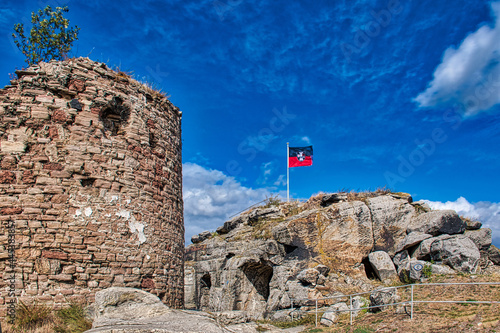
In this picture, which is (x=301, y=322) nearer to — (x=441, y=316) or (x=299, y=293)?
(x=299, y=293)

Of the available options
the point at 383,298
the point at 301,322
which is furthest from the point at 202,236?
the point at 383,298

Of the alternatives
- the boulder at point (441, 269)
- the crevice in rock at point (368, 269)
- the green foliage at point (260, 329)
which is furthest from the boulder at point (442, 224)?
the green foliage at point (260, 329)

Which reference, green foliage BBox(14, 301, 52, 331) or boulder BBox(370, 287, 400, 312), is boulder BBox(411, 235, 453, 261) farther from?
green foliage BBox(14, 301, 52, 331)

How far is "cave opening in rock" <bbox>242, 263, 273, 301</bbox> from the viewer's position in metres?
17.5

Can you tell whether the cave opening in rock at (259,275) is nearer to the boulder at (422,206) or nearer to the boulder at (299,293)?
the boulder at (299,293)

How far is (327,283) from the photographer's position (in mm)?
14664

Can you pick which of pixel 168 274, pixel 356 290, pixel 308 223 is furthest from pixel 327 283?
pixel 168 274

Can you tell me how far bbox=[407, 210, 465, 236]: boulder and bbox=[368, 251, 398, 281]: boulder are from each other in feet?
6.45

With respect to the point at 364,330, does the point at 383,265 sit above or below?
above

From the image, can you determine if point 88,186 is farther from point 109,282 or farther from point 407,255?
point 407,255

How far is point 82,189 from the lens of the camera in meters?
7.79

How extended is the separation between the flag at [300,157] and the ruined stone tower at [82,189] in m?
13.0

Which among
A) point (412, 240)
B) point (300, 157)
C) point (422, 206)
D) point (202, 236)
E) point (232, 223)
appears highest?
point (300, 157)

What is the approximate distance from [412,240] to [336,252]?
3.17m
